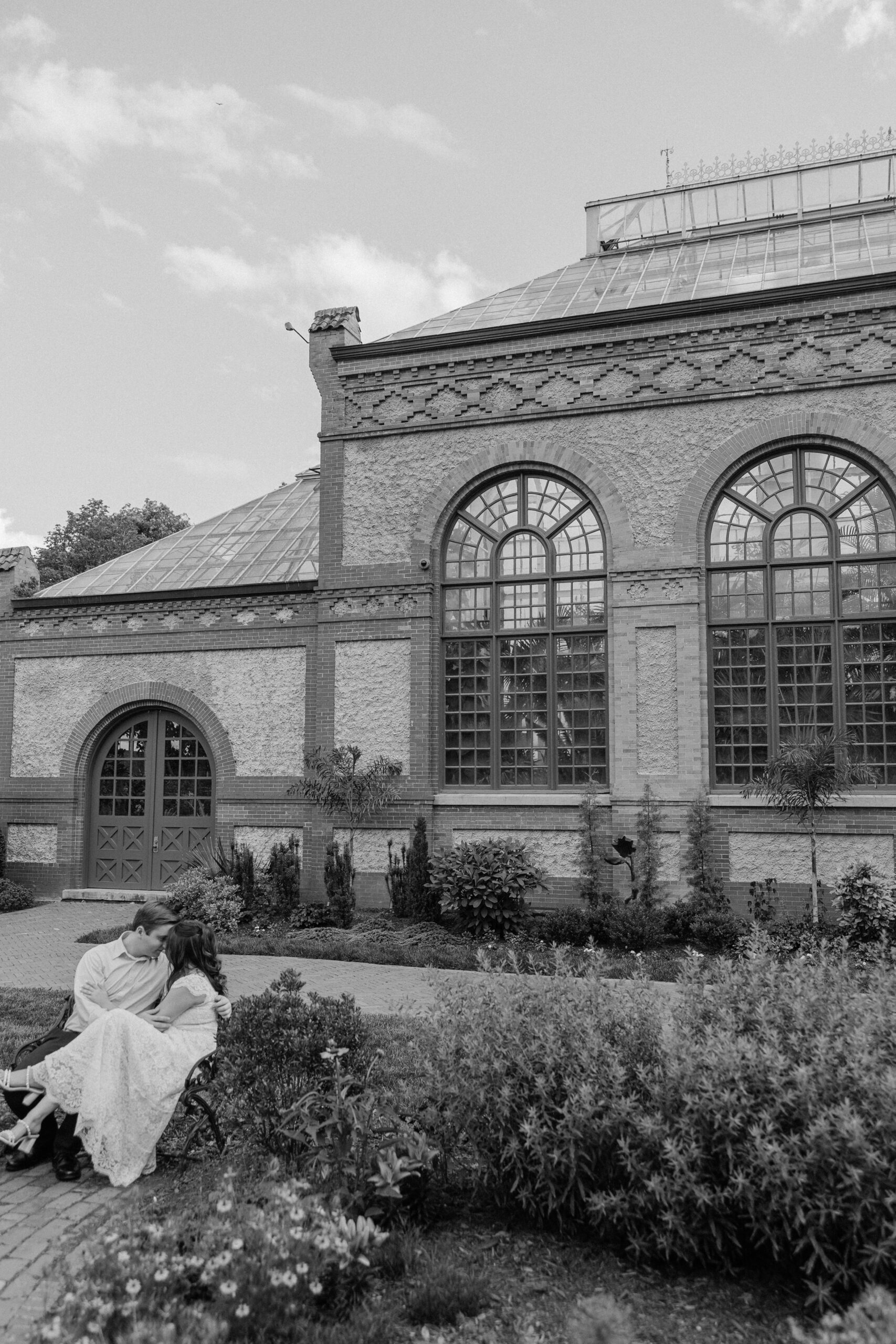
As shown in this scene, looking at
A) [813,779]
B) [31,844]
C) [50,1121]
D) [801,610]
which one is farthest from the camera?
[31,844]

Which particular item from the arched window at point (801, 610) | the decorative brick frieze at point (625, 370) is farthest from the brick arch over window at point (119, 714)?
the arched window at point (801, 610)

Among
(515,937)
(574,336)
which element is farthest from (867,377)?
(515,937)

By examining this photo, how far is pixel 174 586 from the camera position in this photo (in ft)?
57.2

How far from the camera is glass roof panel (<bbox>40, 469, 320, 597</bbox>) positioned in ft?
56.3

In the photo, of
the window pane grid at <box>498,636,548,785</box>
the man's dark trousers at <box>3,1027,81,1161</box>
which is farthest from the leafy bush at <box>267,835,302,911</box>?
the man's dark trousers at <box>3,1027,81,1161</box>

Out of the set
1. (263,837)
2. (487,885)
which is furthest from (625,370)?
(263,837)

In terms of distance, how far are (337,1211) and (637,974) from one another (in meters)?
2.02

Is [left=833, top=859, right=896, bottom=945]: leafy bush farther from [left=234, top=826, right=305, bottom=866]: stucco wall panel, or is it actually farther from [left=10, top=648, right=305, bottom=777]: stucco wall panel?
[left=10, top=648, right=305, bottom=777]: stucco wall panel

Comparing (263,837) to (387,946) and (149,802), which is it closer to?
(149,802)

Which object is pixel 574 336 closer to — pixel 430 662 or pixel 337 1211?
pixel 430 662

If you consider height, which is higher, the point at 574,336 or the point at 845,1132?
the point at 574,336

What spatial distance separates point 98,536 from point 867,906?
33.7 meters

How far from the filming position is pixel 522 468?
1452 centimetres

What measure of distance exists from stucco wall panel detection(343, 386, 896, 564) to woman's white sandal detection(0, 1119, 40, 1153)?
415 inches
